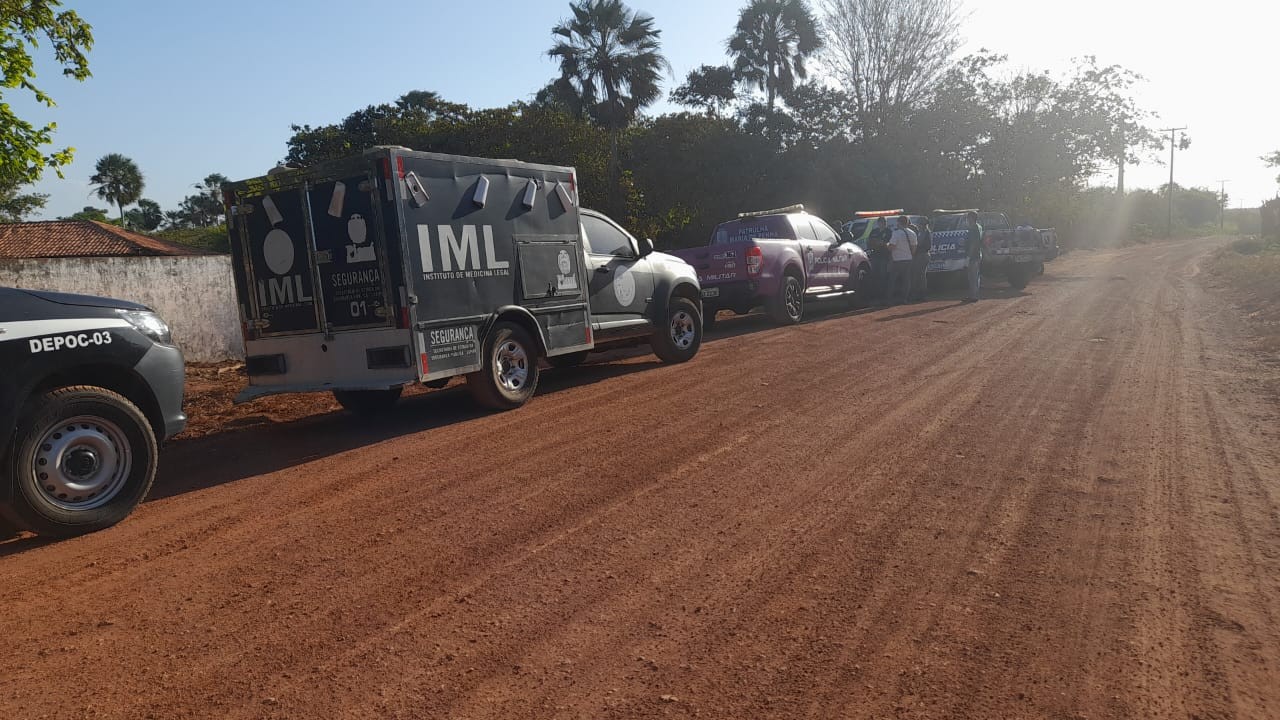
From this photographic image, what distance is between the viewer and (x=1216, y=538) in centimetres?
448

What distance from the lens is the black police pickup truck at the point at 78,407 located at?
Answer: 4957 millimetres

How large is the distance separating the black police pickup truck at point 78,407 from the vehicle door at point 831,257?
41.8ft

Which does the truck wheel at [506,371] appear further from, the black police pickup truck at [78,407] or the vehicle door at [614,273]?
the black police pickup truck at [78,407]

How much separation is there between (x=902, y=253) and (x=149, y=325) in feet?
50.9

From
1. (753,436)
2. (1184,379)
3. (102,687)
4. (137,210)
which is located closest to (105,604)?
(102,687)

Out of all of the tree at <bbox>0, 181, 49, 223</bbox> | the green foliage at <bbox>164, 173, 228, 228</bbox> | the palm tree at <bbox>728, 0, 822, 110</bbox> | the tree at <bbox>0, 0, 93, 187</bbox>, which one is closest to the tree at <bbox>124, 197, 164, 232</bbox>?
the green foliage at <bbox>164, 173, 228, 228</bbox>

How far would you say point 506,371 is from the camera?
8.78 m

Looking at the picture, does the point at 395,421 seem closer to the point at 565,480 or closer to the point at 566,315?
the point at 566,315

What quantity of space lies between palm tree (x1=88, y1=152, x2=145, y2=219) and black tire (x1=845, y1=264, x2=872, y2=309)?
6220 cm

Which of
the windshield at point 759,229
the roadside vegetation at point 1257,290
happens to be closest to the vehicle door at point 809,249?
the windshield at point 759,229

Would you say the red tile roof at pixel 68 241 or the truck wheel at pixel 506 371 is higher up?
the red tile roof at pixel 68 241

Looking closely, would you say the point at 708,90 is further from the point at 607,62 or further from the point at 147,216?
the point at 147,216

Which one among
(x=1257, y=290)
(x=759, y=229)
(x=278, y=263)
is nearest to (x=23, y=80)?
(x=278, y=263)

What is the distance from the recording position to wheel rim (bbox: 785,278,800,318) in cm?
1528
